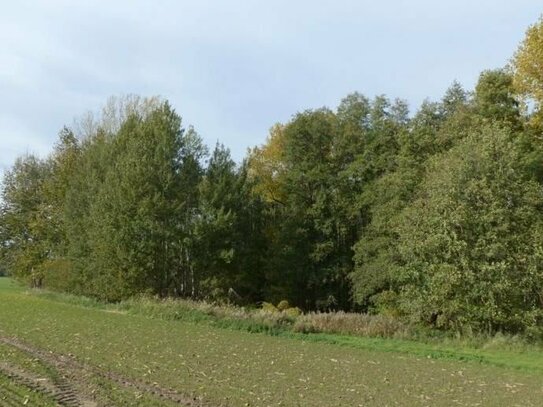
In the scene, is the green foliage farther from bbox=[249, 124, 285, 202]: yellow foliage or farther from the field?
bbox=[249, 124, 285, 202]: yellow foliage

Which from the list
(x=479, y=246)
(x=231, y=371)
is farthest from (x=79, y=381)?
(x=479, y=246)

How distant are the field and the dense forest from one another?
22.3 feet

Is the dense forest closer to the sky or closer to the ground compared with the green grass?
closer to the sky

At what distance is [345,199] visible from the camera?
5047 centimetres

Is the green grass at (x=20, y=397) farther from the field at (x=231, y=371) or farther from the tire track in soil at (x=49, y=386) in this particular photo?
the tire track in soil at (x=49, y=386)

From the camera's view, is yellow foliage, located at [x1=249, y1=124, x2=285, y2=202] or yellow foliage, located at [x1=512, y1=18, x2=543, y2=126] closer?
yellow foliage, located at [x1=512, y1=18, x2=543, y2=126]

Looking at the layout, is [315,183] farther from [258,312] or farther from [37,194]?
[37,194]

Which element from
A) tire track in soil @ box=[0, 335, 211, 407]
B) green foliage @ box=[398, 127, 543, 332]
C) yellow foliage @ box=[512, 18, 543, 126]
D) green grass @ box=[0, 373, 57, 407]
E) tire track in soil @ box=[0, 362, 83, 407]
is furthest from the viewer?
yellow foliage @ box=[512, 18, 543, 126]

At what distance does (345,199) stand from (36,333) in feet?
110

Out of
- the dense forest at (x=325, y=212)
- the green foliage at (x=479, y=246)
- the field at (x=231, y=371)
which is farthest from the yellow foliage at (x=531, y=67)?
the field at (x=231, y=371)

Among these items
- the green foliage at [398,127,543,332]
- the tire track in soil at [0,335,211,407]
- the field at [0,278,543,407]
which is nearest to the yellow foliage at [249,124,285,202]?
the green foliage at [398,127,543,332]

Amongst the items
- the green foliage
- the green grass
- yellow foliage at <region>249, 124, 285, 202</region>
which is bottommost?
the green grass

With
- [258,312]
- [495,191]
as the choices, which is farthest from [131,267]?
[495,191]

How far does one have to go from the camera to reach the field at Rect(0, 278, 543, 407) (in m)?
10.9
